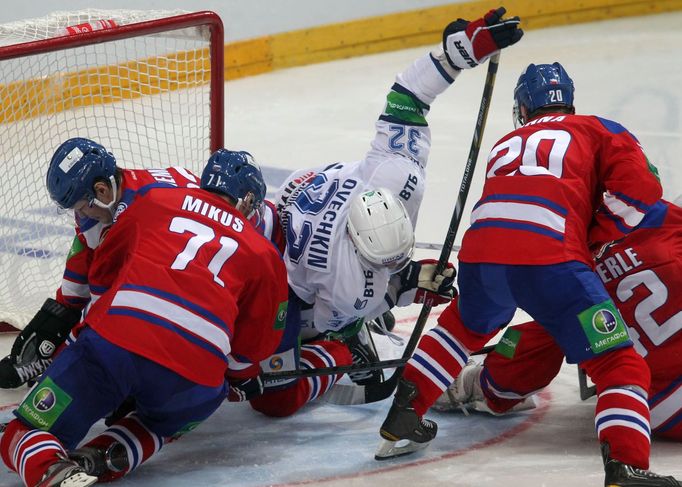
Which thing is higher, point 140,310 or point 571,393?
point 140,310

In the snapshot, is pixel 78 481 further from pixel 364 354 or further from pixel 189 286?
pixel 364 354

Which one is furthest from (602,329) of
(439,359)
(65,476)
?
(65,476)

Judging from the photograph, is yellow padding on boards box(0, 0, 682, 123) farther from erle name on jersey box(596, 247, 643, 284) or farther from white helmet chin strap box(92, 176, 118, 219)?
erle name on jersey box(596, 247, 643, 284)

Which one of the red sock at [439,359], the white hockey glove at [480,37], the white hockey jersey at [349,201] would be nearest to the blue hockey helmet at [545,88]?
the white hockey glove at [480,37]

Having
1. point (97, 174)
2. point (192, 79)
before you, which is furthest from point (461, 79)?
point (97, 174)

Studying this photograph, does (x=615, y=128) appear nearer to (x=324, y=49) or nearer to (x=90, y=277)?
(x=90, y=277)

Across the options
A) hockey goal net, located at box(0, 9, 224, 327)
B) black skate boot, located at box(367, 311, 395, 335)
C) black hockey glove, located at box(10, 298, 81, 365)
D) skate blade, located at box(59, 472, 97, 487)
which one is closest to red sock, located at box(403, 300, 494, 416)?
black skate boot, located at box(367, 311, 395, 335)

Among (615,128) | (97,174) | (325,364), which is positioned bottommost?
(325,364)

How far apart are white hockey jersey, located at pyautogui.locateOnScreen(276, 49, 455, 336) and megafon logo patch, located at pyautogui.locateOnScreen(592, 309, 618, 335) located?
67 centimetres

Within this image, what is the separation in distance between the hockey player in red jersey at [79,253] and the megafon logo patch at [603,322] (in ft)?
4.04

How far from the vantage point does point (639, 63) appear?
25.6 feet

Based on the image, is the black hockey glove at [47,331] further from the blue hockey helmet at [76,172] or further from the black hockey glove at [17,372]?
the blue hockey helmet at [76,172]

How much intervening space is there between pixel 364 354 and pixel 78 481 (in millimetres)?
1300

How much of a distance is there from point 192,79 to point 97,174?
1.80m
